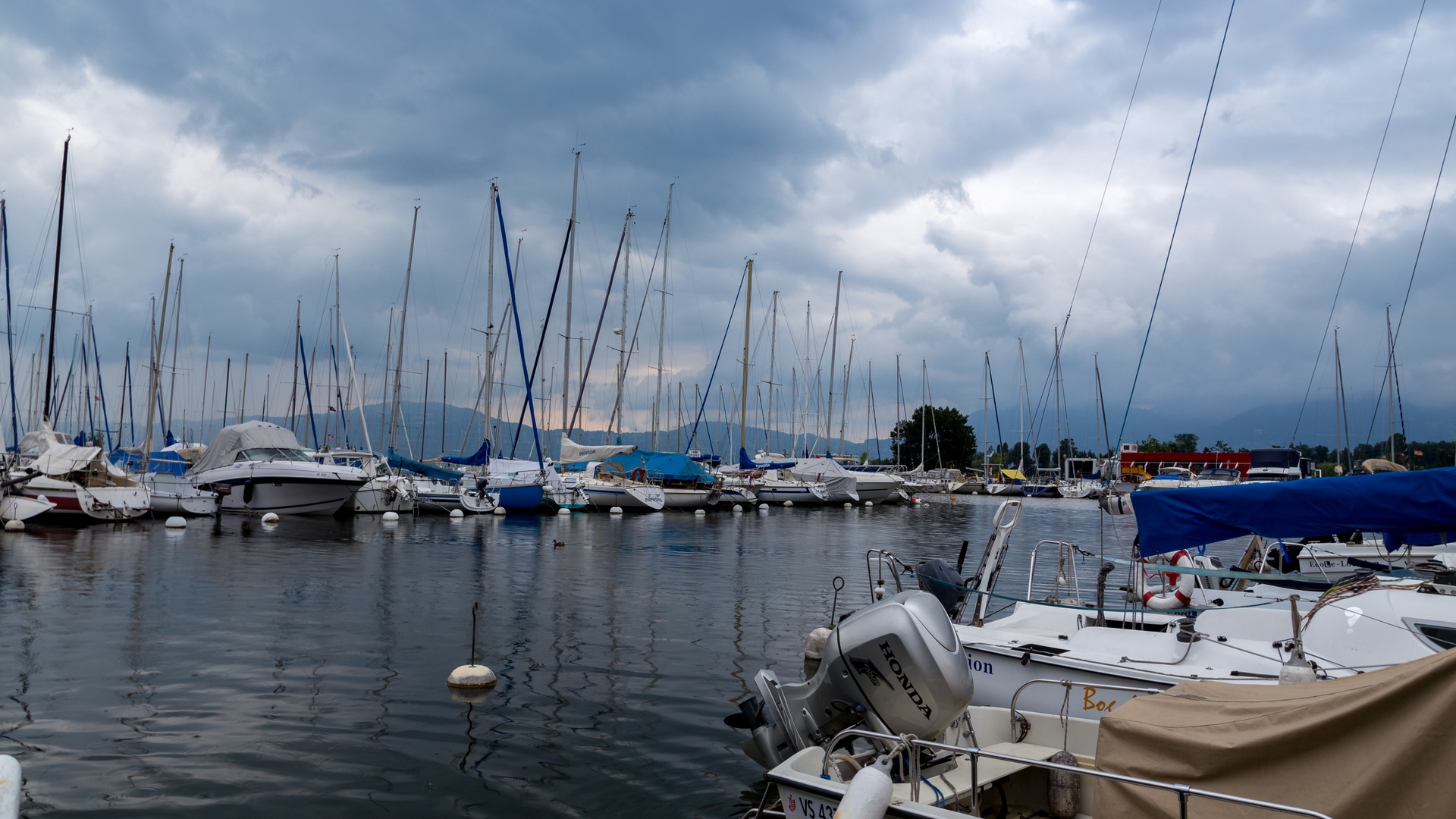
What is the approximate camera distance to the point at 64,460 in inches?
1406

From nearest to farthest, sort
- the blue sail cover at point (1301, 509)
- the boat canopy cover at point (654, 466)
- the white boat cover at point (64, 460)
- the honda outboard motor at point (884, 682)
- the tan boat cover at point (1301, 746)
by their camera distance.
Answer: the tan boat cover at point (1301, 746)
the honda outboard motor at point (884, 682)
the blue sail cover at point (1301, 509)
the white boat cover at point (64, 460)
the boat canopy cover at point (654, 466)

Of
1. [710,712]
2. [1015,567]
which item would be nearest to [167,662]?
[710,712]

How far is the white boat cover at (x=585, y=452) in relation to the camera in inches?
2163

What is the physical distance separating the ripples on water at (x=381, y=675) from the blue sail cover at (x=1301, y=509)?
17.5ft

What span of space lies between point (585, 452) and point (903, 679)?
165 ft

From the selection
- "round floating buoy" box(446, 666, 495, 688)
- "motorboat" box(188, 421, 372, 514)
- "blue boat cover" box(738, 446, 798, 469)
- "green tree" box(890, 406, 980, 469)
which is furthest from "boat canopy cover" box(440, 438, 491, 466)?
"green tree" box(890, 406, 980, 469)

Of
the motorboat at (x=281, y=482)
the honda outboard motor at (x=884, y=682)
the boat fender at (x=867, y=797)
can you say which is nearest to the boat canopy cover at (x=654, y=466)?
the motorboat at (x=281, y=482)

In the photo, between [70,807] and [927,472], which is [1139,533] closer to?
[70,807]

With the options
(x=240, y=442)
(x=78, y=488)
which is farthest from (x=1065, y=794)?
(x=240, y=442)

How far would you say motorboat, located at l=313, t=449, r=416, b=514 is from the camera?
42.8 m

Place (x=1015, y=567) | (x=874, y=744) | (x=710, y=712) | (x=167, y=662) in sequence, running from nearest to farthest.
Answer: (x=874, y=744), (x=710, y=712), (x=167, y=662), (x=1015, y=567)

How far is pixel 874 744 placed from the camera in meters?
7.09

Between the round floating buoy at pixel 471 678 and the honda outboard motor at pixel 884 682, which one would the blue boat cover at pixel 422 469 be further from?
the honda outboard motor at pixel 884 682

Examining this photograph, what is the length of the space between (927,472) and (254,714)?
302ft
